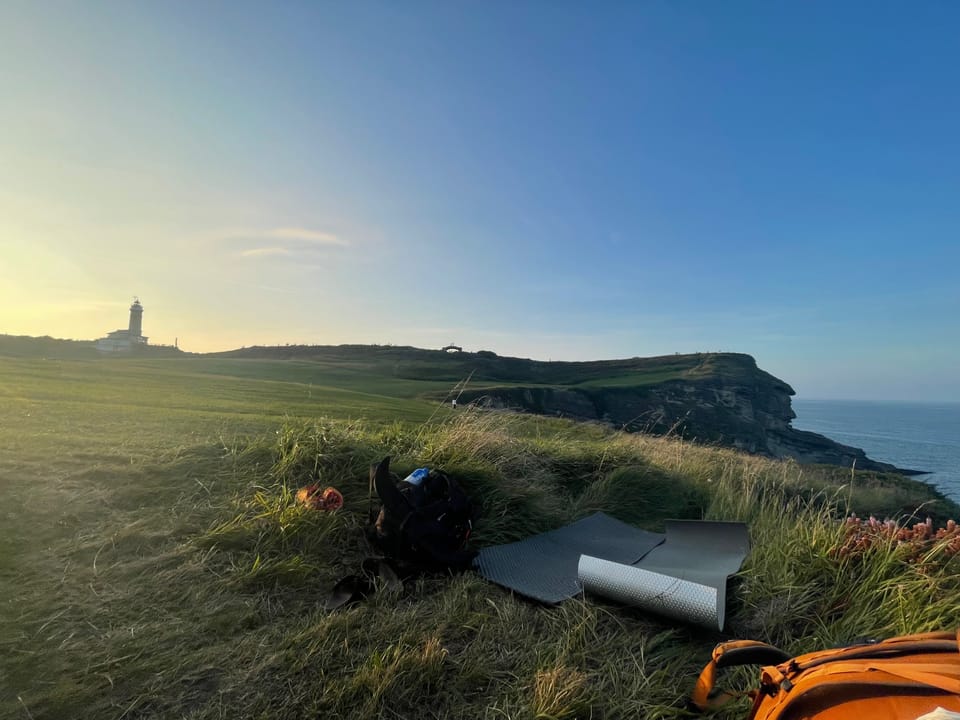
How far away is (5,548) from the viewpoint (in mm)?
2865

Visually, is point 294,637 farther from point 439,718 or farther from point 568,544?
point 568,544

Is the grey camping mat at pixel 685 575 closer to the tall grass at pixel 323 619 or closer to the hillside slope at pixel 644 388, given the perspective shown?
the tall grass at pixel 323 619

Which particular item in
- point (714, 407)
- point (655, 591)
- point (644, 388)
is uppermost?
point (644, 388)

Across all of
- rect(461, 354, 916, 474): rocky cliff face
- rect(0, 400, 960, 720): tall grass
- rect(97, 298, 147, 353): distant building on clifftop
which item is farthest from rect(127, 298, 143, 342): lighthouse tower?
rect(0, 400, 960, 720): tall grass

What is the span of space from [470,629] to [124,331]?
2575 inches

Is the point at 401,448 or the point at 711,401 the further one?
the point at 711,401

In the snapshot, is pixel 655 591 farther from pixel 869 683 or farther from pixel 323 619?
pixel 323 619

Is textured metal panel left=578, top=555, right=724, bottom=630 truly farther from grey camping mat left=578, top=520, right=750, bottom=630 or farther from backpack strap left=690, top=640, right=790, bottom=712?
backpack strap left=690, top=640, right=790, bottom=712

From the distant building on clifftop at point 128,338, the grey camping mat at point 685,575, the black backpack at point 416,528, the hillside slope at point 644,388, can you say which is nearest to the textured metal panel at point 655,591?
the grey camping mat at point 685,575

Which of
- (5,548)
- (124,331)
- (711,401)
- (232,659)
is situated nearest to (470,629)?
(232,659)

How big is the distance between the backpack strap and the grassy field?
0.09 meters

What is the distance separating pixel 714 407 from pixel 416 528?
60.3 meters

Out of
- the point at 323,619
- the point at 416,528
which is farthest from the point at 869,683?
the point at 416,528

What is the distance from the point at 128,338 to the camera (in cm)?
5319
